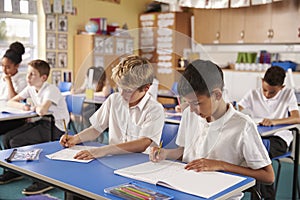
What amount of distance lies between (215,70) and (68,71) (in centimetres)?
527

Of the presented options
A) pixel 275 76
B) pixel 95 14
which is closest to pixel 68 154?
pixel 275 76

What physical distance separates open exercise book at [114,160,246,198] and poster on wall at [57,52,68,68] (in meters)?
5.01

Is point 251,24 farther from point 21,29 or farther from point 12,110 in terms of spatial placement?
point 12,110

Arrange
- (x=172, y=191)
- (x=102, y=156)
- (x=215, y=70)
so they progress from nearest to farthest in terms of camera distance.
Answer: (x=172, y=191)
(x=215, y=70)
(x=102, y=156)

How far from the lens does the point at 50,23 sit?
6.26 meters

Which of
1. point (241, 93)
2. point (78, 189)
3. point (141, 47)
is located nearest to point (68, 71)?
point (241, 93)

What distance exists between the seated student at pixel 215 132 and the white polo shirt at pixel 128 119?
0.12 meters

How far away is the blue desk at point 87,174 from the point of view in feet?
4.55

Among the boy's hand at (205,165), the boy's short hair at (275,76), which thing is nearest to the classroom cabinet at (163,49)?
the boy's hand at (205,165)

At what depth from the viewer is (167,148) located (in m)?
1.81

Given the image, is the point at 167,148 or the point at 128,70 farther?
the point at 167,148

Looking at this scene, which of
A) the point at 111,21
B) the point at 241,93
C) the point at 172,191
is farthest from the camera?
the point at 111,21

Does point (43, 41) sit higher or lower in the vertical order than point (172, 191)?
higher

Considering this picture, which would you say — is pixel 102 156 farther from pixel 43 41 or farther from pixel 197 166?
pixel 43 41
